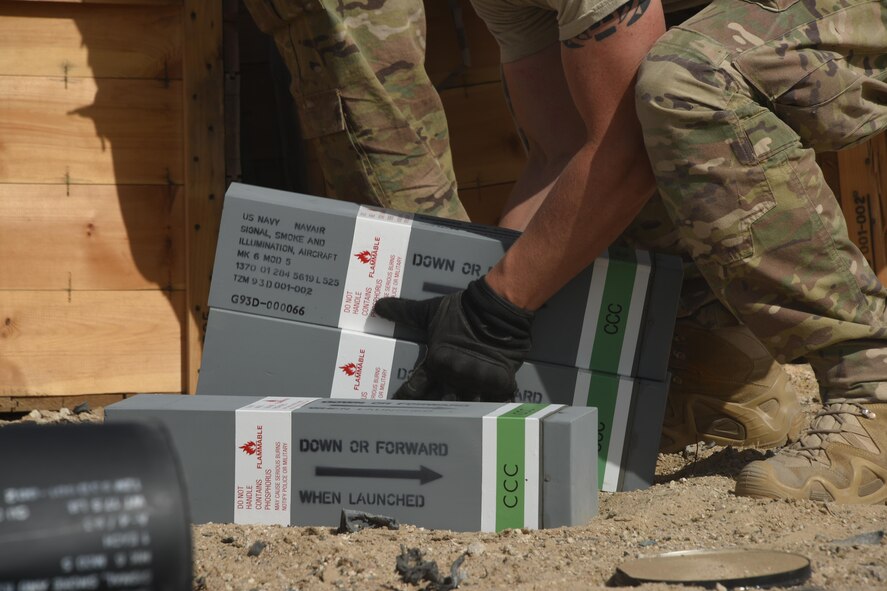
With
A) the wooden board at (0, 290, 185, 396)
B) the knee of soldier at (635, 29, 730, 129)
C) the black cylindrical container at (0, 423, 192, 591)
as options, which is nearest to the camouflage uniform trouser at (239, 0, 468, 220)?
the wooden board at (0, 290, 185, 396)

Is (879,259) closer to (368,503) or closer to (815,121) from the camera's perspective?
(815,121)

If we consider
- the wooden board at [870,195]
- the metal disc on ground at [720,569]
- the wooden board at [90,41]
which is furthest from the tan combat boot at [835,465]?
the wooden board at [90,41]

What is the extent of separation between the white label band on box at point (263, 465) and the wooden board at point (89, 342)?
1310 millimetres

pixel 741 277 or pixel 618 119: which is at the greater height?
pixel 618 119

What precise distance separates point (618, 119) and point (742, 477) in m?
0.70

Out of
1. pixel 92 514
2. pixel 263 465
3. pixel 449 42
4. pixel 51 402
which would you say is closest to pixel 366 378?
pixel 263 465

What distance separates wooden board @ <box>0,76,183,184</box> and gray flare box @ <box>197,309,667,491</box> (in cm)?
106

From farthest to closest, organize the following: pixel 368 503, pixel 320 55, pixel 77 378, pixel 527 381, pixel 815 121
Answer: pixel 77 378 < pixel 320 55 < pixel 527 381 < pixel 815 121 < pixel 368 503

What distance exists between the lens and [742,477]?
1.83 meters

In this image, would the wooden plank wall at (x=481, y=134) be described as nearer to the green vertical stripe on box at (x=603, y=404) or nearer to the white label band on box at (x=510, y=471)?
the green vertical stripe on box at (x=603, y=404)

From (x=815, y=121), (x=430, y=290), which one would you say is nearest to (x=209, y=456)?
(x=430, y=290)

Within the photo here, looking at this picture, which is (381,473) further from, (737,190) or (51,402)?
(51,402)

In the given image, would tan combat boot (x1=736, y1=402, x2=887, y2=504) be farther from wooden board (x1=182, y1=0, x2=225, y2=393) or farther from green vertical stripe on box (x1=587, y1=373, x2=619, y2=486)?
wooden board (x1=182, y1=0, x2=225, y2=393)

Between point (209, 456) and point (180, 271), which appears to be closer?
point (209, 456)
